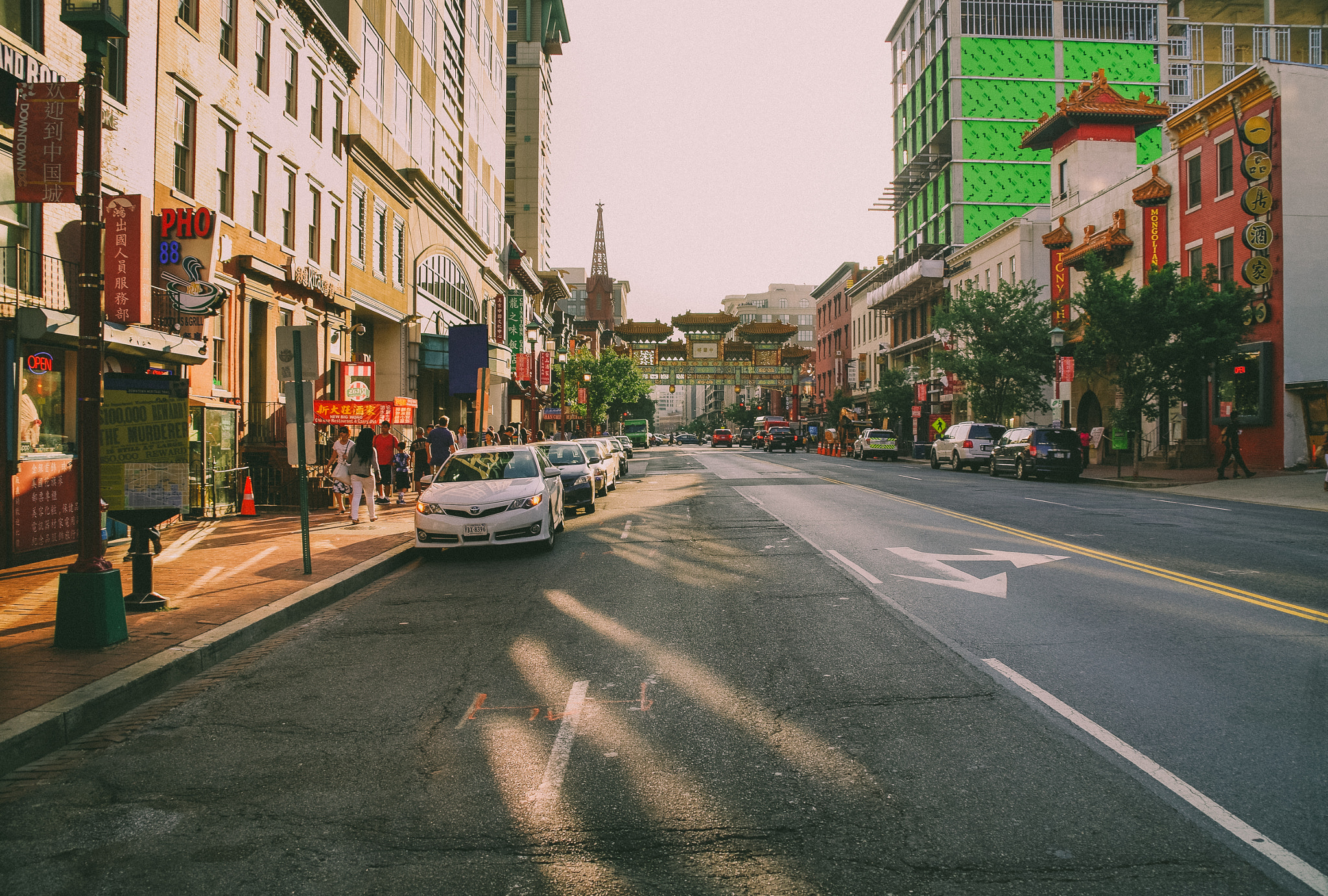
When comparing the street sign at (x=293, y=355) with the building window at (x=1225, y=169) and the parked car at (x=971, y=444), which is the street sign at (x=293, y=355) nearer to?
the parked car at (x=971, y=444)

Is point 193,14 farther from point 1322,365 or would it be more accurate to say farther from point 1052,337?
point 1322,365

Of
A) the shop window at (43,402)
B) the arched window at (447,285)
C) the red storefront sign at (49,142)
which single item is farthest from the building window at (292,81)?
the red storefront sign at (49,142)

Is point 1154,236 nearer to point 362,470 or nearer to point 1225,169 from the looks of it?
point 1225,169

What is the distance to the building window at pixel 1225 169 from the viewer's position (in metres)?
31.0

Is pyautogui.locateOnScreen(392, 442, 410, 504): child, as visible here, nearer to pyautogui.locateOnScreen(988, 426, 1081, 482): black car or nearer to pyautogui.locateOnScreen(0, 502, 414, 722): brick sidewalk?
pyautogui.locateOnScreen(0, 502, 414, 722): brick sidewalk

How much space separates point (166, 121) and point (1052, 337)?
90.0 feet

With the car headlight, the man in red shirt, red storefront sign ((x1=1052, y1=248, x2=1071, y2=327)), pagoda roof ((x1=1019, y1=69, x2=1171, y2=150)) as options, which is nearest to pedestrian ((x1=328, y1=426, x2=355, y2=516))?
the man in red shirt

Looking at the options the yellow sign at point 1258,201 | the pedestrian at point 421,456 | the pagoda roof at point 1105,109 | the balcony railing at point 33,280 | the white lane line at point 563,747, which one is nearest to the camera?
the white lane line at point 563,747

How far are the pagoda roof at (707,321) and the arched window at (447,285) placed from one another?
71.6 meters

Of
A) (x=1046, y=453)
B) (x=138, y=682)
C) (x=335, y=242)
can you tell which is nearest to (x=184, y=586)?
(x=138, y=682)

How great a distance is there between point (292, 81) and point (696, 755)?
21.3 metres

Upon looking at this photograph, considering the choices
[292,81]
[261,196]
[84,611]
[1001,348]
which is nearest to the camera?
[84,611]

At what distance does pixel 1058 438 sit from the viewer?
95.1 feet

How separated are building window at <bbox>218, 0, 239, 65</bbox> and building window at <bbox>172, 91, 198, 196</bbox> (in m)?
2.02
